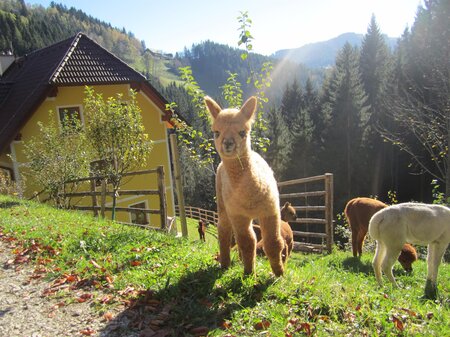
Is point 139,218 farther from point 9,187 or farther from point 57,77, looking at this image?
point 57,77

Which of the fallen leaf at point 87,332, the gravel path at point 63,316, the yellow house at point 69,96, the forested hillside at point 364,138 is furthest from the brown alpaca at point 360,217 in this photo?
the forested hillside at point 364,138

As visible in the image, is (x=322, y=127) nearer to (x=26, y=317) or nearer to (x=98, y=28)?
(x=26, y=317)

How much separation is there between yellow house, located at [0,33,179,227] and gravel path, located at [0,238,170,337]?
39.6 feet

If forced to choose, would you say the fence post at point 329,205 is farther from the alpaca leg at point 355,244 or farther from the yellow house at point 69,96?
the yellow house at point 69,96

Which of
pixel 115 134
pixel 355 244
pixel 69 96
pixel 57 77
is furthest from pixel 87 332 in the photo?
pixel 69 96

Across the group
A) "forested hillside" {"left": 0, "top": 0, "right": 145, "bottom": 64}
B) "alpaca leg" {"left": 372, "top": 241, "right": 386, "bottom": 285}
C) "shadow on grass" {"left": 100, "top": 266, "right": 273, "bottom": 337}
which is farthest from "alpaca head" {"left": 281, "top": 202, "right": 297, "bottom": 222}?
"forested hillside" {"left": 0, "top": 0, "right": 145, "bottom": 64}

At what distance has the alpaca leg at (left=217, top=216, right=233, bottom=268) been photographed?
13.9ft

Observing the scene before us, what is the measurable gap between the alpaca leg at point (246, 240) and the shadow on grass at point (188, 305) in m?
0.19

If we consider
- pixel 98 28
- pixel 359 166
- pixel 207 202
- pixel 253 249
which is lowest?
pixel 207 202

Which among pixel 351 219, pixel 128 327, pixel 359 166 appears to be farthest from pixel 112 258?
pixel 359 166

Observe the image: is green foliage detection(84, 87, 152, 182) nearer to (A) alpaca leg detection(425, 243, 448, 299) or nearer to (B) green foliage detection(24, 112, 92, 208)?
(B) green foliage detection(24, 112, 92, 208)

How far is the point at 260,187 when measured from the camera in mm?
3512

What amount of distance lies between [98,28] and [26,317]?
6204 inches

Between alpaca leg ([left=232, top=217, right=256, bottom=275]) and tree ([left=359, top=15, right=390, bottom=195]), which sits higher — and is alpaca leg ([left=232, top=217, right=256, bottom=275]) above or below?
below
